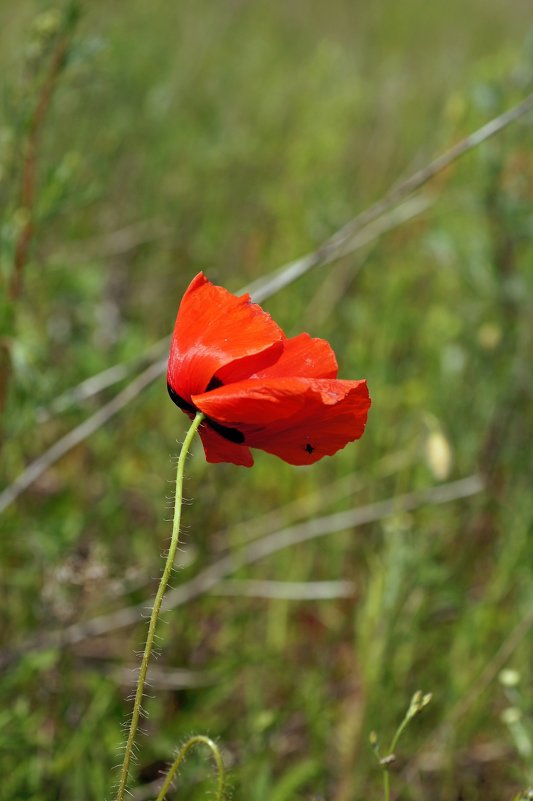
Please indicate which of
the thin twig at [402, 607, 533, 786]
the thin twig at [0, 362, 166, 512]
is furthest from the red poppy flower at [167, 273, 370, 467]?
the thin twig at [402, 607, 533, 786]

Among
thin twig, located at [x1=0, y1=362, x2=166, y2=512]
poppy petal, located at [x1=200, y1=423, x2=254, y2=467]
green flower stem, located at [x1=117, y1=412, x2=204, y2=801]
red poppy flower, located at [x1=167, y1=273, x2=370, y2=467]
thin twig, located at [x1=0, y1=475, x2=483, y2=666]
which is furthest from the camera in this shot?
thin twig, located at [x1=0, y1=475, x2=483, y2=666]

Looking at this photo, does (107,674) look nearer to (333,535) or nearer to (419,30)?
(333,535)

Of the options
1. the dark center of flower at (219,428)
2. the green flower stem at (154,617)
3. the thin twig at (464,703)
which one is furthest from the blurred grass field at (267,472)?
the dark center of flower at (219,428)

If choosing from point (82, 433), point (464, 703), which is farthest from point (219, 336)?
point (464, 703)

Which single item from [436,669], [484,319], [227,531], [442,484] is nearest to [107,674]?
[227,531]

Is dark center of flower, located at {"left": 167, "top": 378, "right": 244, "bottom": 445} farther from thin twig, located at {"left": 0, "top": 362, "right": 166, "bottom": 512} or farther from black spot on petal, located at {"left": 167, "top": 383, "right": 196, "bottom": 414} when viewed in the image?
thin twig, located at {"left": 0, "top": 362, "right": 166, "bottom": 512}
